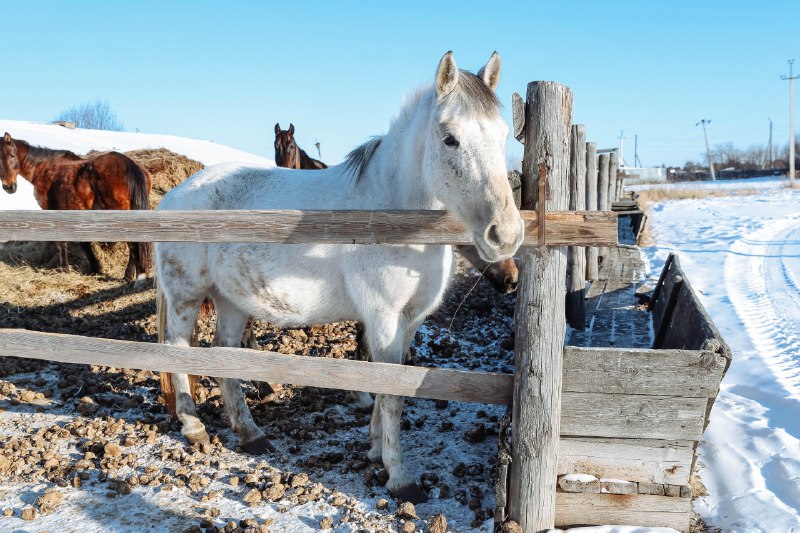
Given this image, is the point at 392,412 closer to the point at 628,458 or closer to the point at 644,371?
the point at 628,458

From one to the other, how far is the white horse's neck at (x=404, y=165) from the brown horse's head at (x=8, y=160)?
9171mm

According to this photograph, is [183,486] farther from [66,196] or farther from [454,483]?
[66,196]

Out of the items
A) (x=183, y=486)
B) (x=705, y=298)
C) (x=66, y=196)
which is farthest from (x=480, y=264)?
(x=66, y=196)

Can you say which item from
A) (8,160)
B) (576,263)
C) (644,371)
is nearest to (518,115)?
(644,371)

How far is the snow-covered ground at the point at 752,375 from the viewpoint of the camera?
3.16 m

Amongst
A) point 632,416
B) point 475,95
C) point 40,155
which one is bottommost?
point 632,416

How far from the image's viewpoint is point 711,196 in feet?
88.7

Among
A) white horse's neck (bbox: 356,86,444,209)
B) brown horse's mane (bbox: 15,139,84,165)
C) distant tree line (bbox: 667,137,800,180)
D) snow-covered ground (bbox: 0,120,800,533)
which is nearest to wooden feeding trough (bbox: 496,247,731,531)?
snow-covered ground (bbox: 0,120,800,533)

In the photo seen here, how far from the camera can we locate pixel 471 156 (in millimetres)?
2752

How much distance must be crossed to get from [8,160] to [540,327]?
10633mm

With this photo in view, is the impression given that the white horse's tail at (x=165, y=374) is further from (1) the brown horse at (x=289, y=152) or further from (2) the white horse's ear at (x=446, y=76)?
(1) the brown horse at (x=289, y=152)

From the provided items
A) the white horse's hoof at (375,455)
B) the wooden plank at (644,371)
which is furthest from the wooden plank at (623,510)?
the white horse's hoof at (375,455)

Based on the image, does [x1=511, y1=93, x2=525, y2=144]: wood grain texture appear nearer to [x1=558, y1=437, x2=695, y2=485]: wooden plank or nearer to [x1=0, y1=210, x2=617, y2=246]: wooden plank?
[x1=0, y1=210, x2=617, y2=246]: wooden plank

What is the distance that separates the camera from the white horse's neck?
3.15m
